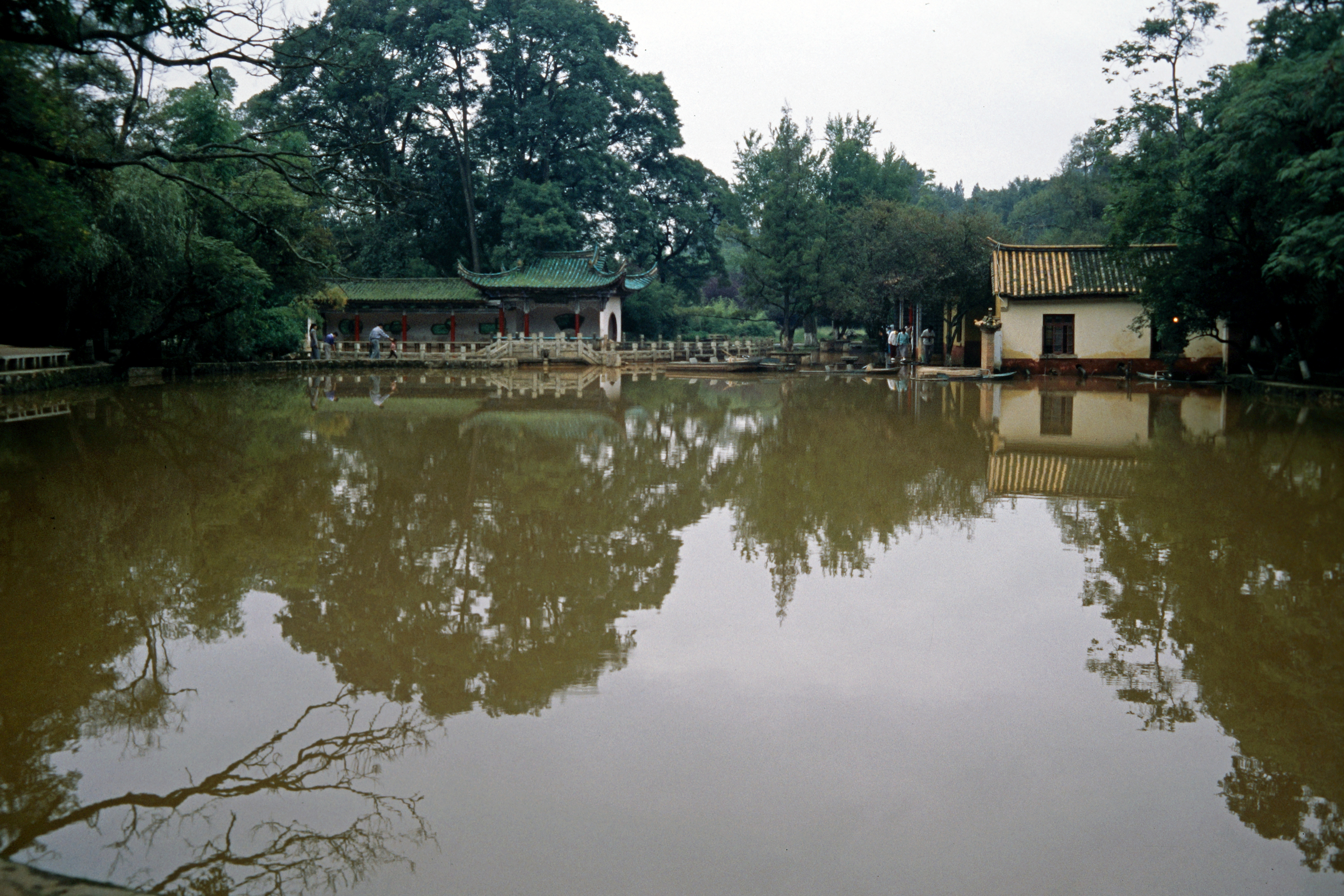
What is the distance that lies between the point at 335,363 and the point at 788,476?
27353 mm

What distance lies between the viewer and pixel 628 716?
3.92 metres

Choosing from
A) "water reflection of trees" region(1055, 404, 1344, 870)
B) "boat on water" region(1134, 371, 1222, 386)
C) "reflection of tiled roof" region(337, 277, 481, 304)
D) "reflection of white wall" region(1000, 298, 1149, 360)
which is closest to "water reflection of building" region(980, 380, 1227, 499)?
"water reflection of trees" region(1055, 404, 1344, 870)

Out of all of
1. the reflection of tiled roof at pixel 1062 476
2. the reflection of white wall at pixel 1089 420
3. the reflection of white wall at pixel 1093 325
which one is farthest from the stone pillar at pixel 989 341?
the reflection of tiled roof at pixel 1062 476

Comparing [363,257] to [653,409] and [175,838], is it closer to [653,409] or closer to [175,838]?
[653,409]

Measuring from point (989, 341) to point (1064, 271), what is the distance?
283 centimetres

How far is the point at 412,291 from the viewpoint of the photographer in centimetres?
3894

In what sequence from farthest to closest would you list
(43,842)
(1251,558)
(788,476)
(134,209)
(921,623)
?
(134,209) < (788,476) < (1251,558) < (921,623) < (43,842)

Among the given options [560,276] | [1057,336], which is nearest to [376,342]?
[560,276]

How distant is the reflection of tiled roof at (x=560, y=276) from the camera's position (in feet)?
123

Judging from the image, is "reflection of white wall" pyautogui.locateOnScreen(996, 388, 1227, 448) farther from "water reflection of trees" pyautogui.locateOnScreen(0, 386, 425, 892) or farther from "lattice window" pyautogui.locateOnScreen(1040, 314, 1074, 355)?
"water reflection of trees" pyautogui.locateOnScreen(0, 386, 425, 892)

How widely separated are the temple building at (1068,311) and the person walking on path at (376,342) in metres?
20.7

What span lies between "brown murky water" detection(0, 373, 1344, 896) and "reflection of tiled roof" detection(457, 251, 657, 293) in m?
28.6

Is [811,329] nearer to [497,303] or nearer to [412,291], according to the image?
[497,303]

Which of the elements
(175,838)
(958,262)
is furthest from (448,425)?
(958,262)
